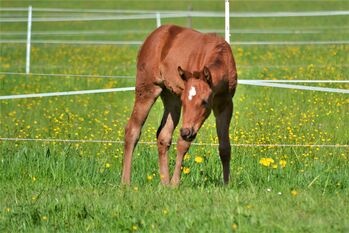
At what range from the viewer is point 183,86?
30.3 ft

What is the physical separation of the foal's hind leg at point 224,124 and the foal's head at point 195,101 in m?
0.38

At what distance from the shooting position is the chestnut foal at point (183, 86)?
8773 mm

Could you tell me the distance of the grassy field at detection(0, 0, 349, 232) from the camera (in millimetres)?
7355

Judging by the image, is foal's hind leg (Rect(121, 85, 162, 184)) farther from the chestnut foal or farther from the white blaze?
the white blaze

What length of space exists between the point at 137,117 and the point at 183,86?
2.74 ft

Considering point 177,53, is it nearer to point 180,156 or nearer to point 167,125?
point 167,125

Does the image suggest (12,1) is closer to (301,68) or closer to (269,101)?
(301,68)

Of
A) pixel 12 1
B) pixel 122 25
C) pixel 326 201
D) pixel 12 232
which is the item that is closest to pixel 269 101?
pixel 326 201

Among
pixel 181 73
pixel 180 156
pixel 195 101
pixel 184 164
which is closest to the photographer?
pixel 195 101

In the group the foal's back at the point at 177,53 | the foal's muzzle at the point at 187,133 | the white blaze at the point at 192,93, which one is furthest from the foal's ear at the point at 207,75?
the foal's muzzle at the point at 187,133

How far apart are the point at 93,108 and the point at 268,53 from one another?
24.1ft

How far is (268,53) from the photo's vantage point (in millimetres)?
21750

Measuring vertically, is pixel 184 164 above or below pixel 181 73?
below

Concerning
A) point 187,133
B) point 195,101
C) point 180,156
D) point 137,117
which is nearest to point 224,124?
point 180,156
